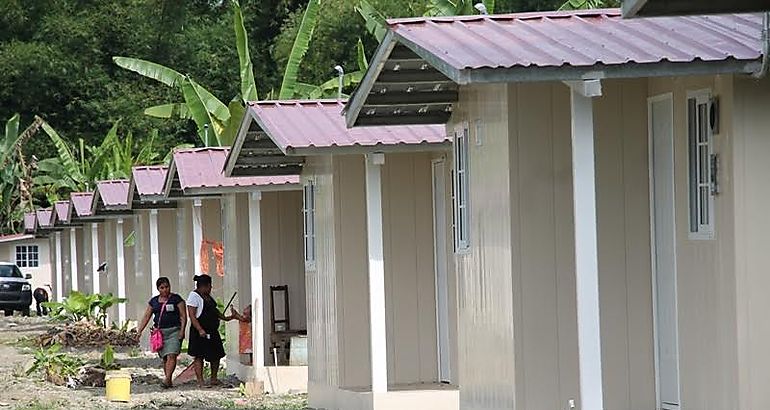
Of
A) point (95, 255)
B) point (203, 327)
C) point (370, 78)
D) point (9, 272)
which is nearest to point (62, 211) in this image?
point (95, 255)

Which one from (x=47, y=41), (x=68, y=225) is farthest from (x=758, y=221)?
(x=47, y=41)

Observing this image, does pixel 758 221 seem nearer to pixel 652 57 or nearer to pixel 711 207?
pixel 711 207

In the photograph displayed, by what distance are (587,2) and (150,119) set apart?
34.9m

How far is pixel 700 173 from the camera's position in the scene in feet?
35.9

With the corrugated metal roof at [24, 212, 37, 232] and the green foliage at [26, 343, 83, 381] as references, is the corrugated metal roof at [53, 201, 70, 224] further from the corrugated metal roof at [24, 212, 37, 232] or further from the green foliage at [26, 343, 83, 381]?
the green foliage at [26, 343, 83, 381]

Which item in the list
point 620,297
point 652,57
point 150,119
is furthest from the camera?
point 150,119

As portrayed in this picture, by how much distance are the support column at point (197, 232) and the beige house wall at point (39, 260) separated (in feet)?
114

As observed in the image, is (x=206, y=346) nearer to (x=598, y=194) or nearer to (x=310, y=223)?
(x=310, y=223)

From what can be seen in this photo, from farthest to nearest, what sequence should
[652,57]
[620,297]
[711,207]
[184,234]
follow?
[184,234] → [620,297] → [711,207] → [652,57]

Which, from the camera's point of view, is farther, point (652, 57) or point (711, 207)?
point (711, 207)

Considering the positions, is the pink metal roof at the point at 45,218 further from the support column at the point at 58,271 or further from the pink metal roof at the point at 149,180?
the pink metal roof at the point at 149,180

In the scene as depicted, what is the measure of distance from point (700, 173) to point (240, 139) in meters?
8.34

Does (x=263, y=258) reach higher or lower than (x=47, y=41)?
lower

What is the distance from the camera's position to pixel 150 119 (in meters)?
57.0
